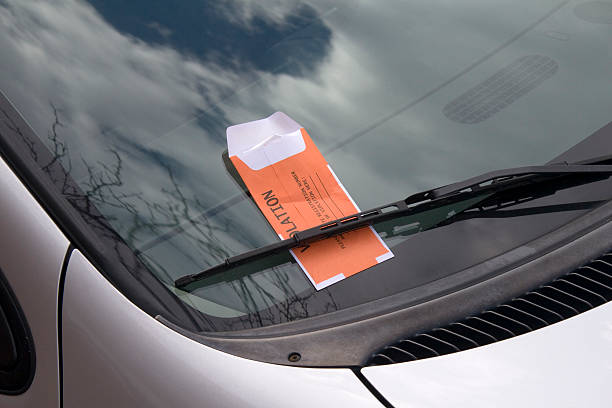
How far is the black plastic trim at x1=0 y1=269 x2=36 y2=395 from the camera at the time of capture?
1225mm

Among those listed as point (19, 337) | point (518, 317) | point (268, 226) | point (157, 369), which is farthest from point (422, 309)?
point (19, 337)

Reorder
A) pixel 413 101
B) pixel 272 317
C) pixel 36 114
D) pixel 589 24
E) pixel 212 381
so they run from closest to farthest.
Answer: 1. pixel 212 381
2. pixel 272 317
3. pixel 36 114
4. pixel 413 101
5. pixel 589 24

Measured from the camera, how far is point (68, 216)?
114cm

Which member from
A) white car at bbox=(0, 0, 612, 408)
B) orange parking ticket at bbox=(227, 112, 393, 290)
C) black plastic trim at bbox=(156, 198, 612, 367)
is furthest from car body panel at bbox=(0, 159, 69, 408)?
orange parking ticket at bbox=(227, 112, 393, 290)

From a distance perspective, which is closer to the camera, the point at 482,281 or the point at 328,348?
the point at 328,348

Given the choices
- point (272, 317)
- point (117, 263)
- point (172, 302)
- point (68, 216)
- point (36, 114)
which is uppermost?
point (36, 114)

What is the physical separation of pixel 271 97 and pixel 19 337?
28.2 inches

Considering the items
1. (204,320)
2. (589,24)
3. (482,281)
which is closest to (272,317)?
(204,320)

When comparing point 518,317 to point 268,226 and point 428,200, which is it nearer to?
point 428,200

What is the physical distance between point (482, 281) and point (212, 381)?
0.52 meters

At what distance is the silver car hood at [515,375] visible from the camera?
102cm

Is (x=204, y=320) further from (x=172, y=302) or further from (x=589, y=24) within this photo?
(x=589, y=24)

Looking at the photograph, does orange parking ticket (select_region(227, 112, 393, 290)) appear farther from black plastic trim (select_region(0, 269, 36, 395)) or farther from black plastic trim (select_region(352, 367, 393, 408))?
black plastic trim (select_region(0, 269, 36, 395))

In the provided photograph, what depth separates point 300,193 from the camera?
129cm
